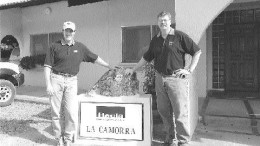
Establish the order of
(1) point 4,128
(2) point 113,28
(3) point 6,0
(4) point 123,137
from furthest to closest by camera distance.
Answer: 1. (3) point 6,0
2. (2) point 113,28
3. (1) point 4,128
4. (4) point 123,137

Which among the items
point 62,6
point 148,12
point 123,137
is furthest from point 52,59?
point 62,6

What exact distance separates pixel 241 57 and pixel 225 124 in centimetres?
348

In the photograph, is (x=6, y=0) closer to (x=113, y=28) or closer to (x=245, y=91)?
(x=113, y=28)

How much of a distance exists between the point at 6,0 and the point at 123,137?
9.37 m

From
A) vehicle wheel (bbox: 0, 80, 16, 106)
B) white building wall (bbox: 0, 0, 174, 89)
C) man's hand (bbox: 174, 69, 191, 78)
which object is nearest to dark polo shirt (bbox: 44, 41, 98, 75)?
man's hand (bbox: 174, 69, 191, 78)

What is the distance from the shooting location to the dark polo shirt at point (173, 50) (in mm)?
3900

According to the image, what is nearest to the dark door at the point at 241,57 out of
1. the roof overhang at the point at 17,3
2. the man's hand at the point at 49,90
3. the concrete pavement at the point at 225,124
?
the concrete pavement at the point at 225,124

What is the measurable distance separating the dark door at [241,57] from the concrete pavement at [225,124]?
94 centimetres

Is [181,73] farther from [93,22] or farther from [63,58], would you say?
[93,22]

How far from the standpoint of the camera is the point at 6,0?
36.7ft

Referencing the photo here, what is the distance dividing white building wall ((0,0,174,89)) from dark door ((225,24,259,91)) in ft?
6.96

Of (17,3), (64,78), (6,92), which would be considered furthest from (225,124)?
(17,3)

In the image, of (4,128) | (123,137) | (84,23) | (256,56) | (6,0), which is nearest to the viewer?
(123,137)

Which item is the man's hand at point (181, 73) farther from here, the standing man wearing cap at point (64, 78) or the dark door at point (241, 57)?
the dark door at point (241, 57)
